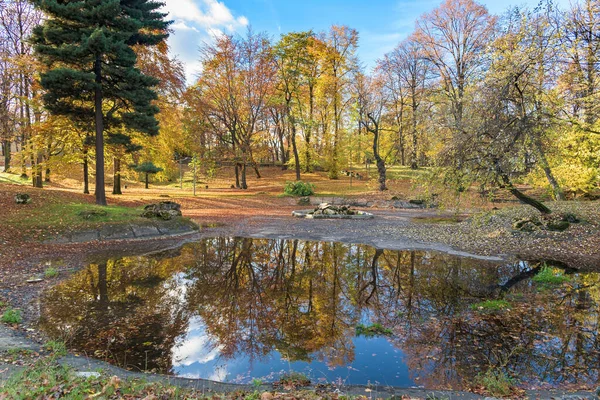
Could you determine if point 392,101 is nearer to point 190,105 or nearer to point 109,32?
point 190,105

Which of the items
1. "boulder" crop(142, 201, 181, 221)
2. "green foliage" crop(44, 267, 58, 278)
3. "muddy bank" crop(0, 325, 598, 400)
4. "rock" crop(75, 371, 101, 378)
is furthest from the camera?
"boulder" crop(142, 201, 181, 221)

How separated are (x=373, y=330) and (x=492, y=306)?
8.10 feet

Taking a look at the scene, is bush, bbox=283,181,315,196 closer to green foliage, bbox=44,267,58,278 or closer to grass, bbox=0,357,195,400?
green foliage, bbox=44,267,58,278

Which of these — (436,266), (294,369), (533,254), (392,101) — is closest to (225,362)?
(294,369)

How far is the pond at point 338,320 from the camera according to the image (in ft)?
14.4

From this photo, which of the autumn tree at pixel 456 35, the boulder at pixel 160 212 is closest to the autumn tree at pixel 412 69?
the autumn tree at pixel 456 35

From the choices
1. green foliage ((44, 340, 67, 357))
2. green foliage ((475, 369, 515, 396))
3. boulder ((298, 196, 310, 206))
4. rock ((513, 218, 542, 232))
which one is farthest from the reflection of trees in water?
boulder ((298, 196, 310, 206))

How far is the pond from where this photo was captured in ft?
14.4

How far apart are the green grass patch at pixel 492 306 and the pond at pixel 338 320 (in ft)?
0.14

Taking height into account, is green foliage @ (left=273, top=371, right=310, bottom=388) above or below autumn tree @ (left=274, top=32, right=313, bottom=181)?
below

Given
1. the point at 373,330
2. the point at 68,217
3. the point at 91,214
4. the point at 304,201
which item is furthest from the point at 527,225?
the point at 68,217

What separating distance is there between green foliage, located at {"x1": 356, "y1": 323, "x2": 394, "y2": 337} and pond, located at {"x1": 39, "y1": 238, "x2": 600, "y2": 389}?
25 mm

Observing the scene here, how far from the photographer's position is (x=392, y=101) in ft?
104

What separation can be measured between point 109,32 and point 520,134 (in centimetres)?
1485
